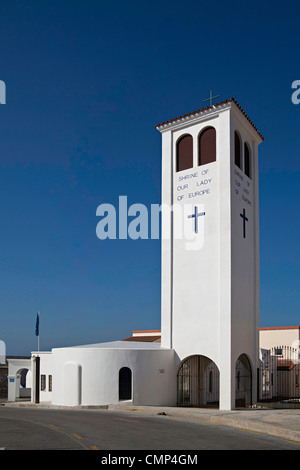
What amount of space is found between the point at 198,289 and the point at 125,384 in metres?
6.05

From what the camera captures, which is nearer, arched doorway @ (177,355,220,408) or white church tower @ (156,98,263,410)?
white church tower @ (156,98,263,410)

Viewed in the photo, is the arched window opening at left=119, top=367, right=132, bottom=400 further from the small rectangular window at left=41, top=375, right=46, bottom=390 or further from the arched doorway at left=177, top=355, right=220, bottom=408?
the small rectangular window at left=41, top=375, right=46, bottom=390

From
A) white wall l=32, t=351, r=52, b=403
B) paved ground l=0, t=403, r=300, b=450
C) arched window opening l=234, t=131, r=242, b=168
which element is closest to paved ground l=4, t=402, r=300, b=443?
paved ground l=0, t=403, r=300, b=450

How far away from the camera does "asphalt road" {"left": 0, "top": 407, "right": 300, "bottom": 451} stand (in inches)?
503

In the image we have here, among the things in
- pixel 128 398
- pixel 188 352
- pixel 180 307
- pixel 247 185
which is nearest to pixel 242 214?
pixel 247 185

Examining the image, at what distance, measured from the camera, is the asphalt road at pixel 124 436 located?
1277 centimetres

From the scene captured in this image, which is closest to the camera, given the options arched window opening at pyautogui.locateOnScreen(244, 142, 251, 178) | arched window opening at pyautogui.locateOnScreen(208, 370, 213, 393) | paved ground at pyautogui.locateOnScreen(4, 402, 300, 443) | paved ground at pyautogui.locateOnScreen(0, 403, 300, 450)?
paved ground at pyautogui.locateOnScreen(0, 403, 300, 450)

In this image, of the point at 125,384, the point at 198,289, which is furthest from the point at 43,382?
the point at 198,289

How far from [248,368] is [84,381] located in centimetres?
879

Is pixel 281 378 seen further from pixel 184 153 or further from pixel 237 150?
pixel 184 153

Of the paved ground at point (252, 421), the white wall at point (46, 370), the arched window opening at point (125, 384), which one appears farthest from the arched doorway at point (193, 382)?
the white wall at point (46, 370)

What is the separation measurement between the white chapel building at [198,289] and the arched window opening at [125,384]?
0.05 m

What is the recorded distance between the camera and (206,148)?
27.7 meters

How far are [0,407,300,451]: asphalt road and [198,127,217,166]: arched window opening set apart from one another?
45.5ft
